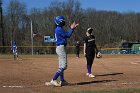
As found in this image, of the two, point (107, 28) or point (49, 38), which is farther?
point (107, 28)

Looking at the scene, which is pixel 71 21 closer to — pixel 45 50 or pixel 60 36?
pixel 45 50

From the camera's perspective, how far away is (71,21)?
96.0 m

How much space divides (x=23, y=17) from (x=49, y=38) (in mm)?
20468

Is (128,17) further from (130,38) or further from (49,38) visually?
(49,38)

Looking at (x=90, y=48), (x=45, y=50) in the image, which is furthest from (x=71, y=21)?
(x=90, y=48)

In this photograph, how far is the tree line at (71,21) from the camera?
97.8 metres

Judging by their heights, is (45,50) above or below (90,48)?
below

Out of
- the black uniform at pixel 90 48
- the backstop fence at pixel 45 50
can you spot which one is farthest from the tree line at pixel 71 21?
the black uniform at pixel 90 48

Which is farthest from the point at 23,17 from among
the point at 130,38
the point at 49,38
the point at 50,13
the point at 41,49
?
the point at 130,38

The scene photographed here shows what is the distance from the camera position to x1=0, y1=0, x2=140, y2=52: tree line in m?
97.8

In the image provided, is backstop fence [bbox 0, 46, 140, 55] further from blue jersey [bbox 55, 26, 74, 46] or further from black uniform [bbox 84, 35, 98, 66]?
blue jersey [bbox 55, 26, 74, 46]

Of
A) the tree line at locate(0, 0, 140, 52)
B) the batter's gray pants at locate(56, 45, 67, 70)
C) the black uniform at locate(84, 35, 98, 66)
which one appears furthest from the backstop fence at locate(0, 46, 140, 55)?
the batter's gray pants at locate(56, 45, 67, 70)

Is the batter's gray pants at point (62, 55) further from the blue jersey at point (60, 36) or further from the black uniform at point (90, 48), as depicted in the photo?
the black uniform at point (90, 48)

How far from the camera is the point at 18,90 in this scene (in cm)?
1075
